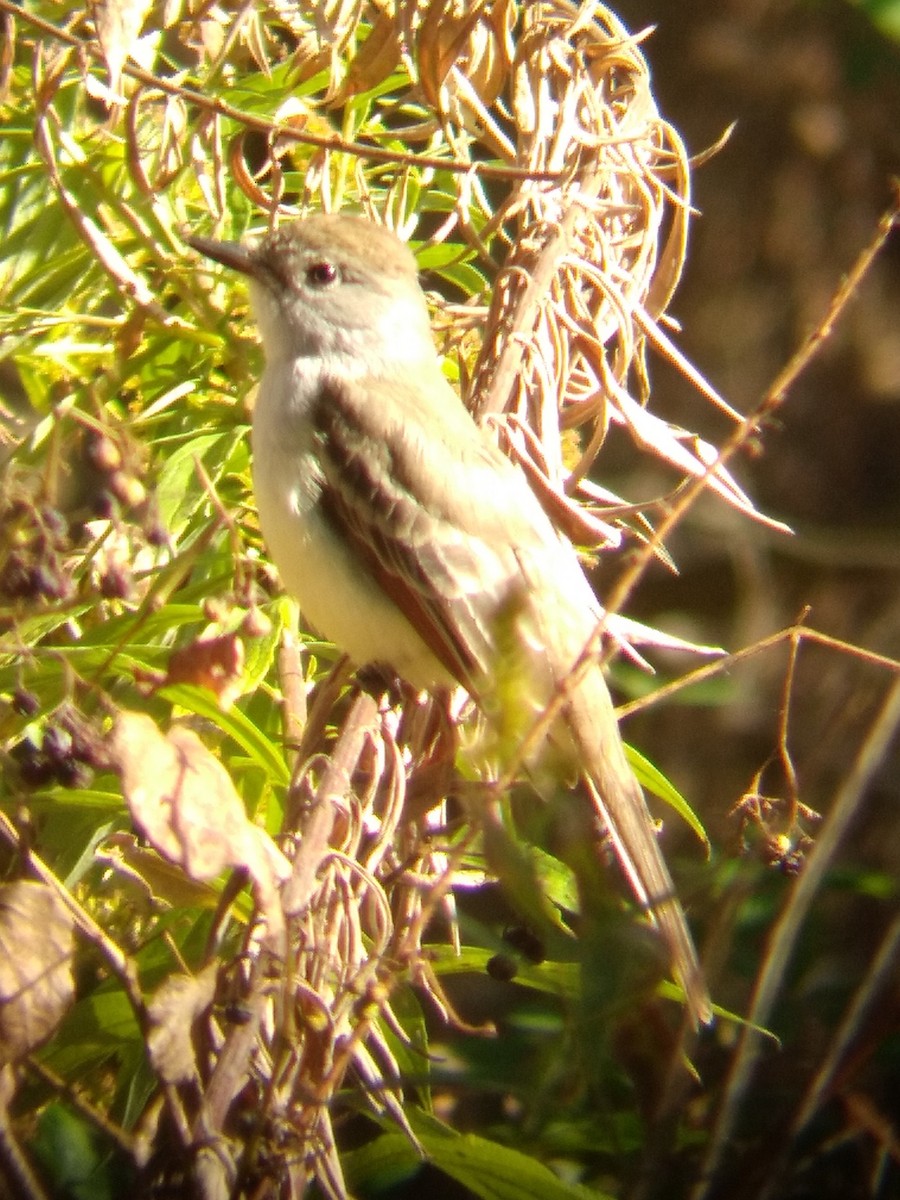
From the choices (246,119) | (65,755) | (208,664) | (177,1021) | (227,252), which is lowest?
(177,1021)

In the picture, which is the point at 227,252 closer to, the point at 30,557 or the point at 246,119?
the point at 246,119

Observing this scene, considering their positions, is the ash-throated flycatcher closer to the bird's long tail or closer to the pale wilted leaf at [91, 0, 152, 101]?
the bird's long tail

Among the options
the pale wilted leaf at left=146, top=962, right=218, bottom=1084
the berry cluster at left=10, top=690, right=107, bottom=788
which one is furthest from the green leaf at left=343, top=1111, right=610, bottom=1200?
the berry cluster at left=10, top=690, right=107, bottom=788

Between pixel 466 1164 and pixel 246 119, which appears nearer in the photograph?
pixel 466 1164

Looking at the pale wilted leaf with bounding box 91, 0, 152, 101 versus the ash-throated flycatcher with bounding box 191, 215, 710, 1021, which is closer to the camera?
the pale wilted leaf with bounding box 91, 0, 152, 101

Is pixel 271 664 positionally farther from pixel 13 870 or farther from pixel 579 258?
pixel 579 258

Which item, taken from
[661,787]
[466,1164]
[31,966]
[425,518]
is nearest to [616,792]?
[661,787]

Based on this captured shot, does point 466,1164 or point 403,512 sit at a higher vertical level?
point 403,512

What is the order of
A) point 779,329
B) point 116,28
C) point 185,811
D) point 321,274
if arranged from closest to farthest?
point 185,811 → point 116,28 → point 321,274 → point 779,329
